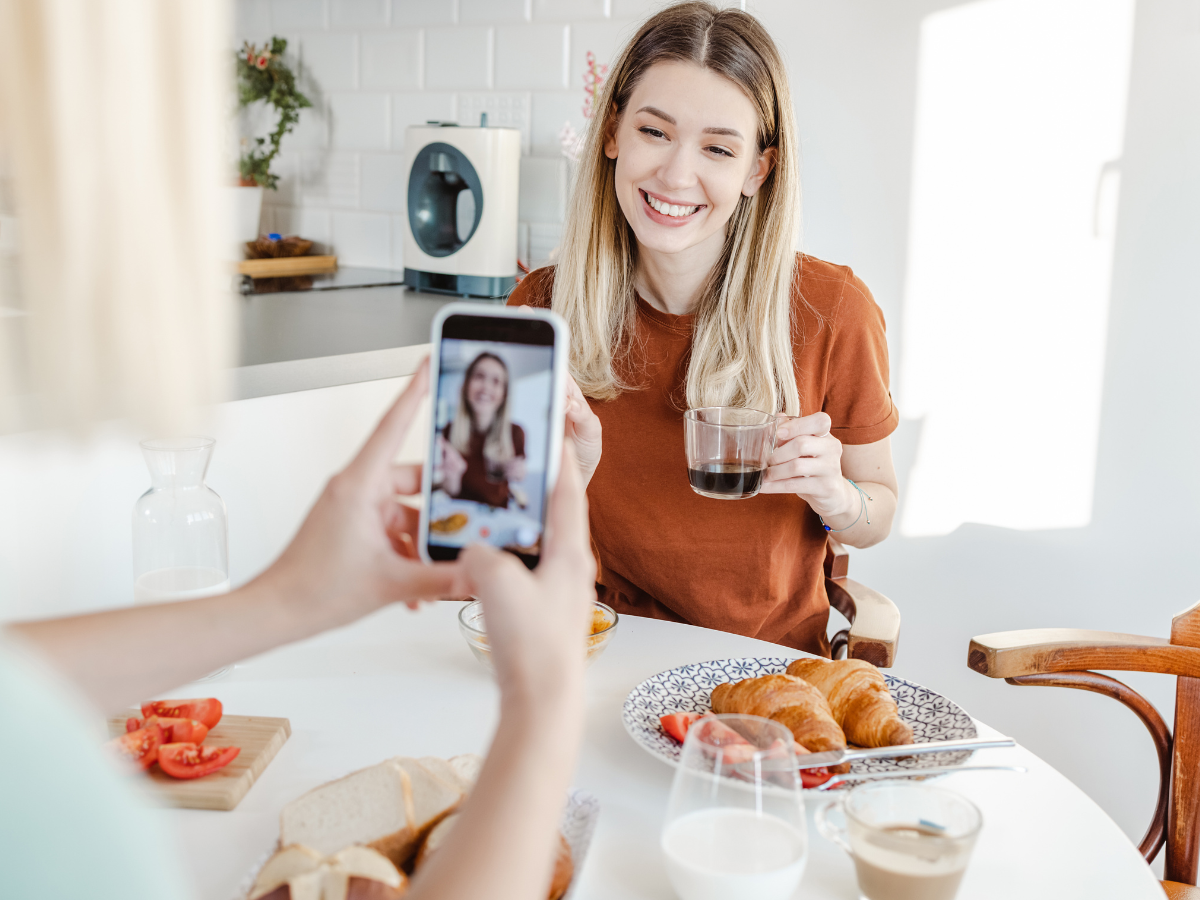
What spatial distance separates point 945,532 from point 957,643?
25 cm

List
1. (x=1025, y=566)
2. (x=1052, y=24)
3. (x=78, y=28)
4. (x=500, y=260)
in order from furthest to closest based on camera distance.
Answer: (x=500, y=260)
(x=1025, y=566)
(x=1052, y=24)
(x=78, y=28)

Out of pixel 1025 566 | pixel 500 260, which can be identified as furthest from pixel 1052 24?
pixel 500 260

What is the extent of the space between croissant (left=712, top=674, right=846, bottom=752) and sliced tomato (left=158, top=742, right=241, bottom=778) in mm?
469

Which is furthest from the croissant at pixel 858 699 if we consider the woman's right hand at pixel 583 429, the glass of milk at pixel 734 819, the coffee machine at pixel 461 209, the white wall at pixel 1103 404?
the coffee machine at pixel 461 209

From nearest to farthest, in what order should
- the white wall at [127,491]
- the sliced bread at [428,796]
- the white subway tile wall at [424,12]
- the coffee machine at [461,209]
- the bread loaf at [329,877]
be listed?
the bread loaf at [329,877] → the sliced bread at [428,796] → the white wall at [127,491] → the coffee machine at [461,209] → the white subway tile wall at [424,12]

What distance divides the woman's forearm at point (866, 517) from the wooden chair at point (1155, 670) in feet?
1.06

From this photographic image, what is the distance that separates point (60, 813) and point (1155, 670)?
1.27 metres

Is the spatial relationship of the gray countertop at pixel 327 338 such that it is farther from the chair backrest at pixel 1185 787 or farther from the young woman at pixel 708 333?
the chair backrest at pixel 1185 787

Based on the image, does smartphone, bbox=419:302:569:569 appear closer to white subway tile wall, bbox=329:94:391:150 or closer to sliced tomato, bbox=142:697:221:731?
sliced tomato, bbox=142:697:221:731

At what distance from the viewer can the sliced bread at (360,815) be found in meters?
0.73

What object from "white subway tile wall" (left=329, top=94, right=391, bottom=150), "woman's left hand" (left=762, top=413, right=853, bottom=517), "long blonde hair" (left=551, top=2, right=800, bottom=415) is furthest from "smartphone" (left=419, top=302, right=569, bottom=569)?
"white subway tile wall" (left=329, top=94, right=391, bottom=150)

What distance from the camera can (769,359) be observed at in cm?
164

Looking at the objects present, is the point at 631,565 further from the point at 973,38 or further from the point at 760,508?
the point at 973,38

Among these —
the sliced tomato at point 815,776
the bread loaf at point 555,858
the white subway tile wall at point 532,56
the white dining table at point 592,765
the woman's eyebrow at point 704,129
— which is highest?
the white subway tile wall at point 532,56
